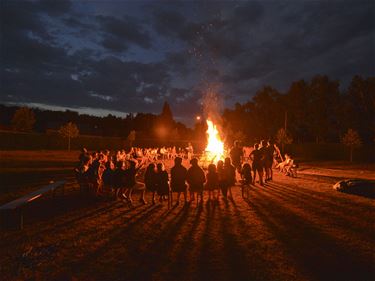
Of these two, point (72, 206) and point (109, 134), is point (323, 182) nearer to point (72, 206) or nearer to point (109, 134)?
point (72, 206)

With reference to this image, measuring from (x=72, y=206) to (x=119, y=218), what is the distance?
2276mm

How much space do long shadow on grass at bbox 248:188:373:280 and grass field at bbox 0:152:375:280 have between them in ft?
0.06

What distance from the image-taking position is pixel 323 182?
1477 centimetres

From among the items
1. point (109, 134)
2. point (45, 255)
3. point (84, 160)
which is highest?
point (109, 134)

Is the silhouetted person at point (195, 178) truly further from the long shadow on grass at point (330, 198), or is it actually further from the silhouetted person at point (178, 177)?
the long shadow on grass at point (330, 198)

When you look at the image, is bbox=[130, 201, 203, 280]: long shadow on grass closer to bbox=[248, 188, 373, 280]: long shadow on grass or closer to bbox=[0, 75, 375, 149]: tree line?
bbox=[248, 188, 373, 280]: long shadow on grass

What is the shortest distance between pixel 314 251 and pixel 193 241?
2.39 m

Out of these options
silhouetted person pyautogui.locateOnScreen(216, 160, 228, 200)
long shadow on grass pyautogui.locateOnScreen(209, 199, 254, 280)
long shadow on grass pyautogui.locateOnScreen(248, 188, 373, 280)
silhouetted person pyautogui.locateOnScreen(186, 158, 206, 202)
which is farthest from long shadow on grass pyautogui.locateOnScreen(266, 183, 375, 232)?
silhouetted person pyautogui.locateOnScreen(186, 158, 206, 202)

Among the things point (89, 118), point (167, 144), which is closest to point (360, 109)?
point (167, 144)

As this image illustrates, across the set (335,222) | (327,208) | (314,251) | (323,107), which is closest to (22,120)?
(323,107)

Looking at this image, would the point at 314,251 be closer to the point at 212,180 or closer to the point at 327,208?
the point at 327,208

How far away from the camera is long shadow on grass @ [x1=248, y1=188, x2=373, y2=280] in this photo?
15.8 feet

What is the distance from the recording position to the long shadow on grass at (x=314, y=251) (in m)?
4.81

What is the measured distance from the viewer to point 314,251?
5.69m
